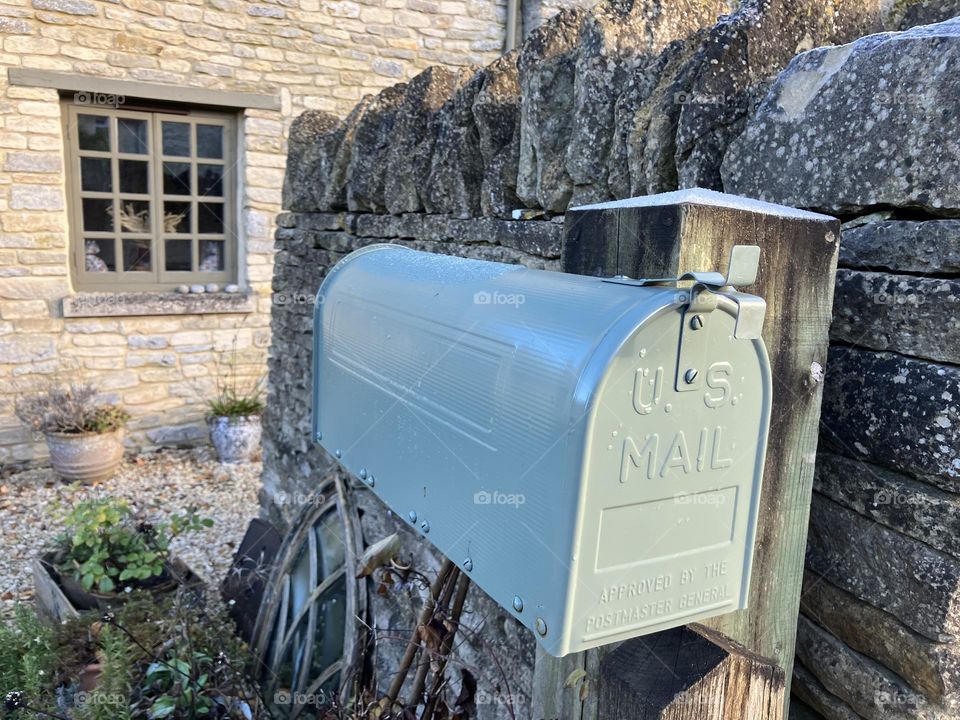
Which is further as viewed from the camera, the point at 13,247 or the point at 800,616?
the point at 13,247

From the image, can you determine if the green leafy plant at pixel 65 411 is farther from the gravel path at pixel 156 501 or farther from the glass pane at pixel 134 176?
the glass pane at pixel 134 176

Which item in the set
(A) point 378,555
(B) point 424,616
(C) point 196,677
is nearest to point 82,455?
(C) point 196,677

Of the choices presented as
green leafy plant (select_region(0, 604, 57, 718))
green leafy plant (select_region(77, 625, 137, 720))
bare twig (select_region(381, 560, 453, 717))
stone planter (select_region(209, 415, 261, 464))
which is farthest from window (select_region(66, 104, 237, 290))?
bare twig (select_region(381, 560, 453, 717))

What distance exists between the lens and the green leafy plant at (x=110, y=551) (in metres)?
3.56

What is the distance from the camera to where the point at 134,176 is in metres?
6.32

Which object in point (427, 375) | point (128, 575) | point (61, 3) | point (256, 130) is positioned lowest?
point (128, 575)

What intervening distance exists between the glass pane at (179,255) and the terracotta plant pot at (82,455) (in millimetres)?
1483

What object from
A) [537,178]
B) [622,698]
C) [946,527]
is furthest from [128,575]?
[946,527]

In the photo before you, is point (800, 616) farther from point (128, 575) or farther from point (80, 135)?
point (80, 135)

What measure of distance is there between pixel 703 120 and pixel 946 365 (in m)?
0.65

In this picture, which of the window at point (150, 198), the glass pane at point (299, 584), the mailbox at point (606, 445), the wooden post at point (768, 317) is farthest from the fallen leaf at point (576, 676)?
the window at point (150, 198)

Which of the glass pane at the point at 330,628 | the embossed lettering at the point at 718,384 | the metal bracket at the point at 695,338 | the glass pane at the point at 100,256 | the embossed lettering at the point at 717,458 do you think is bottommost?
the glass pane at the point at 330,628

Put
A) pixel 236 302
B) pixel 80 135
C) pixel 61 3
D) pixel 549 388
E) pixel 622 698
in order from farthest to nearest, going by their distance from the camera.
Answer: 1. pixel 236 302
2. pixel 80 135
3. pixel 61 3
4. pixel 622 698
5. pixel 549 388

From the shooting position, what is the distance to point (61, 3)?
5.68m
